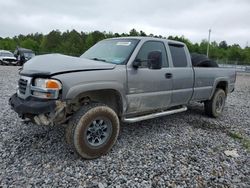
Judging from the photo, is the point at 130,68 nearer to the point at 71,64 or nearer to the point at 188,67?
the point at 71,64

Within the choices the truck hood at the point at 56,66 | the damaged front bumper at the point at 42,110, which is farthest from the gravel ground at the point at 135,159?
the truck hood at the point at 56,66

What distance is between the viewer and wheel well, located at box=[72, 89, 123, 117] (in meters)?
3.84

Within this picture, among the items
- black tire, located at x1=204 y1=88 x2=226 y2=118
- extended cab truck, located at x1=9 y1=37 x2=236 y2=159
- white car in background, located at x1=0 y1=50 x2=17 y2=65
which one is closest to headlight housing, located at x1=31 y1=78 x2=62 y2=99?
extended cab truck, located at x1=9 y1=37 x2=236 y2=159

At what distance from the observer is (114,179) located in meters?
3.20

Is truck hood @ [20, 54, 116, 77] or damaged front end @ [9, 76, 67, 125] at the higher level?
truck hood @ [20, 54, 116, 77]

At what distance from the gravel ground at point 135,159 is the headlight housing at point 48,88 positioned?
3.27 ft

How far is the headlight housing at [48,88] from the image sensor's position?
10.7ft

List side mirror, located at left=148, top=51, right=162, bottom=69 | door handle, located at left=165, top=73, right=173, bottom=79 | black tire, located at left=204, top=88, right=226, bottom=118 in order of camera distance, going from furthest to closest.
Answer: black tire, located at left=204, top=88, right=226, bottom=118 < door handle, located at left=165, top=73, right=173, bottom=79 < side mirror, located at left=148, top=51, right=162, bottom=69

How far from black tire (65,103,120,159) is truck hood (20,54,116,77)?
59cm

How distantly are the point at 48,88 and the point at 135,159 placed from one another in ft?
5.52

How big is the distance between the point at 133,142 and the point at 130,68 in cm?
135

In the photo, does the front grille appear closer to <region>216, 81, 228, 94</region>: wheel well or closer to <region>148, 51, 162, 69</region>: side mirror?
<region>148, 51, 162, 69</region>: side mirror

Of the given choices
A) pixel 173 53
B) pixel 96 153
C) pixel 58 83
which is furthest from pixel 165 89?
pixel 58 83

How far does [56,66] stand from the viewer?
343 centimetres
